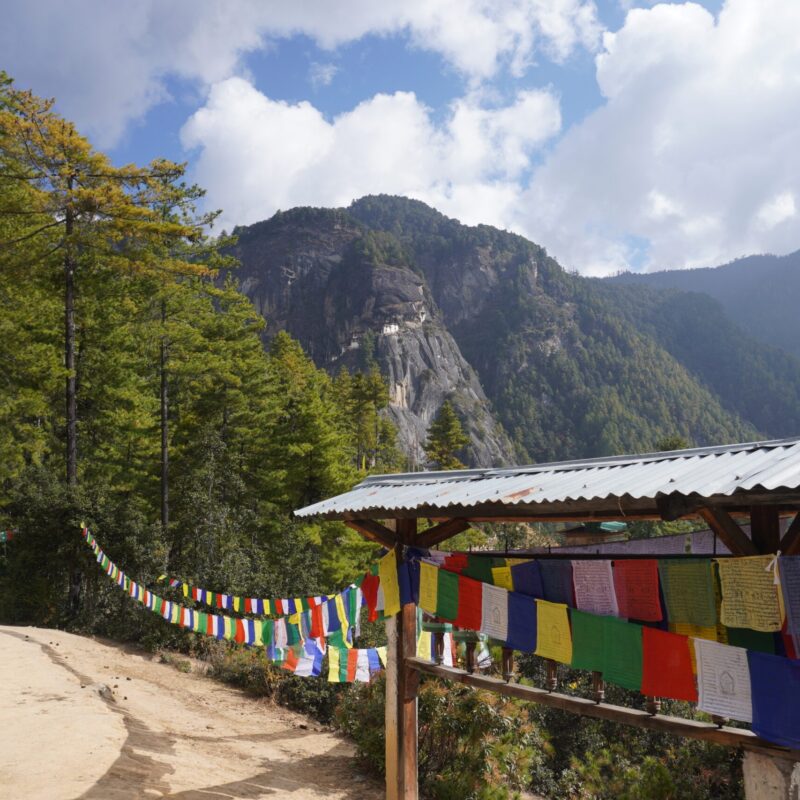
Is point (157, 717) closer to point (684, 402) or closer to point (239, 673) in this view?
point (239, 673)

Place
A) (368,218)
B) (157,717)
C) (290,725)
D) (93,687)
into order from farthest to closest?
(368,218), (290,725), (93,687), (157,717)

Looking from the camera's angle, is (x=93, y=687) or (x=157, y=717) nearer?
(x=157, y=717)

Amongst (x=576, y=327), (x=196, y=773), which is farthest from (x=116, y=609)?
(x=576, y=327)

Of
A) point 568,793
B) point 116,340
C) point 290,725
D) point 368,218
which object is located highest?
point 368,218

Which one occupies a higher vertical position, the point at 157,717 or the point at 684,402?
the point at 684,402

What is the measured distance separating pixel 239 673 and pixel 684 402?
134 m

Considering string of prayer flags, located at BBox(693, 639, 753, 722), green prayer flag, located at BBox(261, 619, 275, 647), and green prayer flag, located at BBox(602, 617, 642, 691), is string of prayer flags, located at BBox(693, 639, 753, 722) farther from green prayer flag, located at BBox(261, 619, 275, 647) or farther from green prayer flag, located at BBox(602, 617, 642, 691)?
green prayer flag, located at BBox(261, 619, 275, 647)

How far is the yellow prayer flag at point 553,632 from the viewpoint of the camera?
4.66m

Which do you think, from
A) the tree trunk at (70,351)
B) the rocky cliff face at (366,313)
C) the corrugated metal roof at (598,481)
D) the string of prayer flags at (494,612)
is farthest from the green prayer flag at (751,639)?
the rocky cliff face at (366,313)

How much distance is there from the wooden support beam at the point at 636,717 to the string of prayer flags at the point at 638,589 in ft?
1.98

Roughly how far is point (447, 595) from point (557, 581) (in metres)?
1.18

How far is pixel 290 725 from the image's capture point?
10.6 metres

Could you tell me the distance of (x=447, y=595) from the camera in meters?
5.77

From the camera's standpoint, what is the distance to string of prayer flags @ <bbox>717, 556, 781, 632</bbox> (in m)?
3.57
